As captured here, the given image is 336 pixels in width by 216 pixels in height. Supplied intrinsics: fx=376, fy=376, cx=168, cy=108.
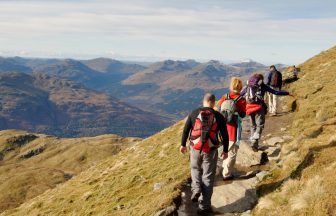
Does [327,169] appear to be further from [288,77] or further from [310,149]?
[288,77]

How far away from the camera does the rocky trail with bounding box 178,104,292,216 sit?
41.5ft

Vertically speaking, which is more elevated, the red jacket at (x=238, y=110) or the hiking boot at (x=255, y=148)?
the red jacket at (x=238, y=110)

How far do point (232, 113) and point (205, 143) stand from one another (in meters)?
2.75

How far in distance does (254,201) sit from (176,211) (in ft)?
8.83

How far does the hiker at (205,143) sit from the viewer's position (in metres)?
12.0

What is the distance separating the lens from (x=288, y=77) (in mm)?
41562

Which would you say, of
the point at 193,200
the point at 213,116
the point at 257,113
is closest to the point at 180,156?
the point at 257,113

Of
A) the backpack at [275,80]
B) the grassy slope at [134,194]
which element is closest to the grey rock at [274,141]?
the grassy slope at [134,194]

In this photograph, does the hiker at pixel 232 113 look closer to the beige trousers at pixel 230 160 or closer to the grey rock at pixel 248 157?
the beige trousers at pixel 230 160

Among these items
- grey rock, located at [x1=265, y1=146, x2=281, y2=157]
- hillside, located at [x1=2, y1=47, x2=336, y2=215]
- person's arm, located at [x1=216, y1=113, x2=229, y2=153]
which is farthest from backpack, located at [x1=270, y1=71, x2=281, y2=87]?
A: person's arm, located at [x1=216, y1=113, x2=229, y2=153]

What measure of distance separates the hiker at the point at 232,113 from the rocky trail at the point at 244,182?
70 cm

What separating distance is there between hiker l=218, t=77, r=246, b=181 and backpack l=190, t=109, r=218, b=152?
2.38 m

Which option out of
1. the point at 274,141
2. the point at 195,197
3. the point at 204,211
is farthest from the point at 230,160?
the point at 274,141

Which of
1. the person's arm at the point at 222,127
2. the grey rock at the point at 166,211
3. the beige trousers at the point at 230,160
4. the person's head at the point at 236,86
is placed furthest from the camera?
the beige trousers at the point at 230,160
